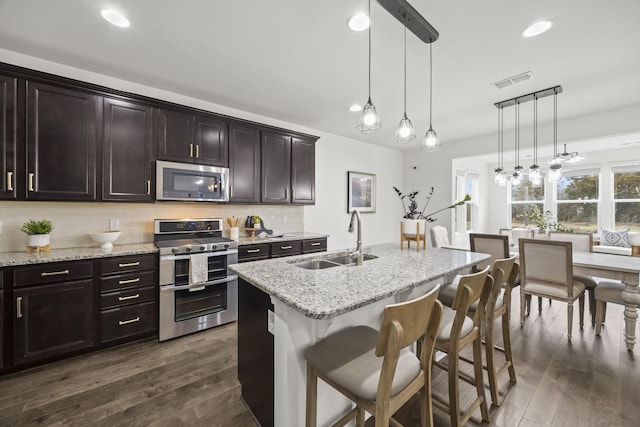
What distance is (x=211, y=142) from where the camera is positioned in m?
3.23

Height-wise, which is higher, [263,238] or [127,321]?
[263,238]

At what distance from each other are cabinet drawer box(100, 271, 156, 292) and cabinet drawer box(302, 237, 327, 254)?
6.14 ft

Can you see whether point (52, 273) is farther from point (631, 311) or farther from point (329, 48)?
point (631, 311)

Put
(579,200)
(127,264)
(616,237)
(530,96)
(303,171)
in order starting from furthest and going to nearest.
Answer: (579,200) → (616,237) → (303,171) → (530,96) → (127,264)

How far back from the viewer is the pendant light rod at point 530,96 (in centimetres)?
304


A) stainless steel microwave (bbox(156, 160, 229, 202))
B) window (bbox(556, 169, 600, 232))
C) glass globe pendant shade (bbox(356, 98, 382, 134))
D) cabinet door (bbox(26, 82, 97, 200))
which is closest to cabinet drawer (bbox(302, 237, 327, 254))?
stainless steel microwave (bbox(156, 160, 229, 202))

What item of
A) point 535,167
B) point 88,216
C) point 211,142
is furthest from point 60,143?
point 535,167

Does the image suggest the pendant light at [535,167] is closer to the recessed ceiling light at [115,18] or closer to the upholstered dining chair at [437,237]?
the upholstered dining chair at [437,237]

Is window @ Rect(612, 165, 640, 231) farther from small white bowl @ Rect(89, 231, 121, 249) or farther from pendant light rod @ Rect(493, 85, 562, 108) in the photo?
small white bowl @ Rect(89, 231, 121, 249)

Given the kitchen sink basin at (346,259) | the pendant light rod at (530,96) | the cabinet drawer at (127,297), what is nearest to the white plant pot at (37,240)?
the cabinet drawer at (127,297)

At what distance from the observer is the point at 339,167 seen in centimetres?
503

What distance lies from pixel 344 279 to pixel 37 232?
2705 mm

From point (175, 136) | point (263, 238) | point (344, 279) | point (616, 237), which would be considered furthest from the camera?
point (616, 237)

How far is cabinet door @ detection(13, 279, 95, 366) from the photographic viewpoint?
6.91 feet
